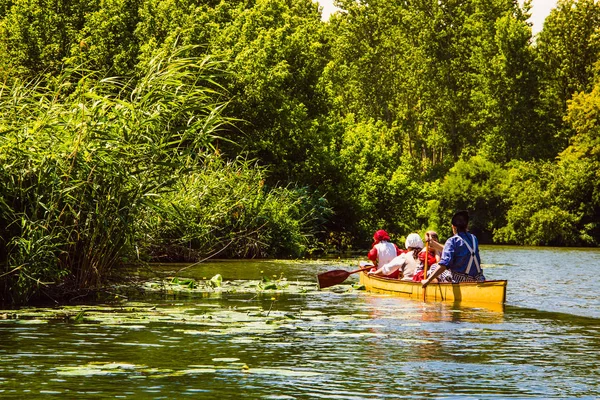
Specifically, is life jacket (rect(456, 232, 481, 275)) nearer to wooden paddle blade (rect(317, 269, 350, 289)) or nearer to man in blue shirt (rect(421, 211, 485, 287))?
man in blue shirt (rect(421, 211, 485, 287))

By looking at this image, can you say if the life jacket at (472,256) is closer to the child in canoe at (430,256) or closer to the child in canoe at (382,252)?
the child in canoe at (430,256)

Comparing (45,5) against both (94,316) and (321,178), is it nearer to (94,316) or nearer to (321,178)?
(321,178)

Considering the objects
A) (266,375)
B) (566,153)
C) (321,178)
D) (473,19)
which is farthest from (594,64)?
(266,375)

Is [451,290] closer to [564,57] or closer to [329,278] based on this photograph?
[329,278]

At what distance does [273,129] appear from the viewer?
4341 centimetres

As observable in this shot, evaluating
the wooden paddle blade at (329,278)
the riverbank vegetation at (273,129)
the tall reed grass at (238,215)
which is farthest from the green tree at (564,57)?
the wooden paddle blade at (329,278)

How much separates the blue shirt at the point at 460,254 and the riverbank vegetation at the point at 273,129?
398cm

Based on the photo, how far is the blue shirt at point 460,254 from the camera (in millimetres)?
19172

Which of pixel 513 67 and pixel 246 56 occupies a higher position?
pixel 513 67

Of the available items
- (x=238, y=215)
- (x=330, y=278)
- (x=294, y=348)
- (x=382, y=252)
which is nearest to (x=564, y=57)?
(x=238, y=215)

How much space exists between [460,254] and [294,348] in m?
7.25

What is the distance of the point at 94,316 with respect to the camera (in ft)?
50.2

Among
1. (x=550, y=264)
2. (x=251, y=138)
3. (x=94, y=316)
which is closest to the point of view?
(x=94, y=316)

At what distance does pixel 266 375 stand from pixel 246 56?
109 ft
